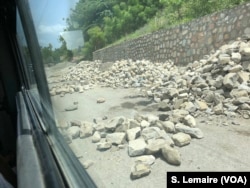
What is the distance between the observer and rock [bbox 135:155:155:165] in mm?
686

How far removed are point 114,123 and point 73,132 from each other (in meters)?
0.21

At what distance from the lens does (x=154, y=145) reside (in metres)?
0.78

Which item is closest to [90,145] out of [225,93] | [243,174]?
[243,174]

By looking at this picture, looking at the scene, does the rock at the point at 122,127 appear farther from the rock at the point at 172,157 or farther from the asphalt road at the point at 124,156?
the rock at the point at 172,157

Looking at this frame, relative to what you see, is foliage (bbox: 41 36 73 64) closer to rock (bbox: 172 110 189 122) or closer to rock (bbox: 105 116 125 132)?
rock (bbox: 105 116 125 132)

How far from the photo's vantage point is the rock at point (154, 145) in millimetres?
743

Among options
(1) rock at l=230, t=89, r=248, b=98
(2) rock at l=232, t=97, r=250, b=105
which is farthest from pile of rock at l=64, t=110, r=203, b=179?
(1) rock at l=230, t=89, r=248, b=98

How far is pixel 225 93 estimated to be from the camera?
7.70 ft

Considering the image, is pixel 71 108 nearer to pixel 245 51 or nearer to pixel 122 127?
pixel 122 127

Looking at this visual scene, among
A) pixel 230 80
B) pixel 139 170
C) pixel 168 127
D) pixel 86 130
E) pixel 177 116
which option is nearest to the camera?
pixel 139 170

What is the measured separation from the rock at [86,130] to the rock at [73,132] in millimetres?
13

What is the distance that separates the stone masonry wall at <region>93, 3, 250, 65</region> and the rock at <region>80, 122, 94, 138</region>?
8.91 feet

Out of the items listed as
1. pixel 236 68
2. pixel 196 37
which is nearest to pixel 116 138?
pixel 236 68

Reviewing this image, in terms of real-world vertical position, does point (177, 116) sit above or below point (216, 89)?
above
